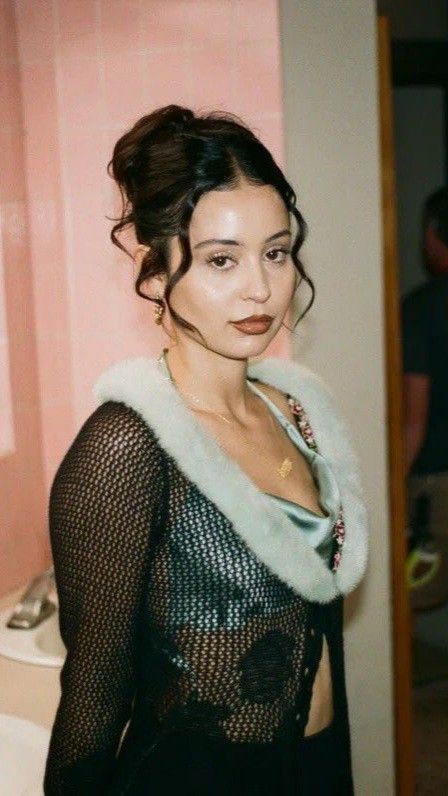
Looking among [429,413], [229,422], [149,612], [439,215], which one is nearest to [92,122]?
[229,422]

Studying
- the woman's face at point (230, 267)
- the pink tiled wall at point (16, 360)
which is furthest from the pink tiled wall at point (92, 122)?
the woman's face at point (230, 267)

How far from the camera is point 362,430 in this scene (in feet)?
6.38

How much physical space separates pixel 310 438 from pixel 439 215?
181cm

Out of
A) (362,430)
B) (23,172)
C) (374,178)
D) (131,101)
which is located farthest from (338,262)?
(23,172)

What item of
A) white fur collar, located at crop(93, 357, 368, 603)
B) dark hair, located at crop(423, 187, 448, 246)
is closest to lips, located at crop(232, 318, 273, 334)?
white fur collar, located at crop(93, 357, 368, 603)

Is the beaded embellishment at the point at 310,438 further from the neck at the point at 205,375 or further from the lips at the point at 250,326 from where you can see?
the lips at the point at 250,326

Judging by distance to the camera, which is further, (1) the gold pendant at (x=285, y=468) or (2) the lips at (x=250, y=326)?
(1) the gold pendant at (x=285, y=468)

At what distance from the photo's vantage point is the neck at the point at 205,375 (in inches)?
44.1

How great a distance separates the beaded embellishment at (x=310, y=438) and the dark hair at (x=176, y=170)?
0.33m

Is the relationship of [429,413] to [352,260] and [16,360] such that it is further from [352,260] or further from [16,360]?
[16,360]

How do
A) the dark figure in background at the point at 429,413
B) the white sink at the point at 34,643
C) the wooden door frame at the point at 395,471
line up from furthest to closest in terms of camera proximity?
the dark figure in background at the point at 429,413
the wooden door frame at the point at 395,471
the white sink at the point at 34,643

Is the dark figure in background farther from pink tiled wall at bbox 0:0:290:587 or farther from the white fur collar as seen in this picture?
the white fur collar

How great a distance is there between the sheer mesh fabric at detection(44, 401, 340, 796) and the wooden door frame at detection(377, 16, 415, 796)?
3.59 feet

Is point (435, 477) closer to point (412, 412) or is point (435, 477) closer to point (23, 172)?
point (412, 412)
